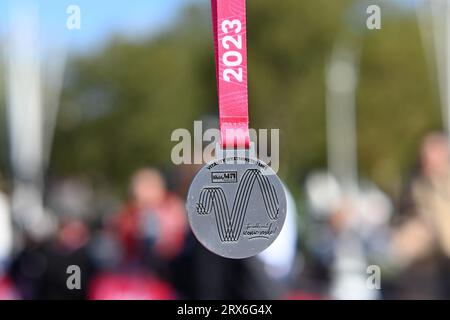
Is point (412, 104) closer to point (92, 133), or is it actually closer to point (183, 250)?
point (92, 133)

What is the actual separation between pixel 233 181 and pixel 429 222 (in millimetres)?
2323

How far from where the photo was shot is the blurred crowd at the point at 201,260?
3424 mm

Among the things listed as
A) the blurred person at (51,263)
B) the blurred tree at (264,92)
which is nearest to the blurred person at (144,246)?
the blurred person at (51,263)

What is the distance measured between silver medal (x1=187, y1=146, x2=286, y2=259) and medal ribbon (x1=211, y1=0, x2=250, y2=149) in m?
0.05

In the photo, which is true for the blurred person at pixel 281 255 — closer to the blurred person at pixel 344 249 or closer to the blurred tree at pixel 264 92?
the blurred person at pixel 344 249

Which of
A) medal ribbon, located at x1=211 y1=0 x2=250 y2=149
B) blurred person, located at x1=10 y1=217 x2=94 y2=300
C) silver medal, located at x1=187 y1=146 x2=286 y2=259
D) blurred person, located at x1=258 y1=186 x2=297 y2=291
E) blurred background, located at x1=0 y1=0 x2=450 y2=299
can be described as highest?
blurred background, located at x1=0 y1=0 x2=450 y2=299

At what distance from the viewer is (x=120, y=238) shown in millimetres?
4723

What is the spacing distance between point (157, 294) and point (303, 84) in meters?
20.6

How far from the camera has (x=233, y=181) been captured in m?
1.36

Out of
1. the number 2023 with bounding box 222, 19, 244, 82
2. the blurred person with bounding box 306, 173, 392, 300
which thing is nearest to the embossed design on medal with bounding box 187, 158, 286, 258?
the number 2023 with bounding box 222, 19, 244, 82

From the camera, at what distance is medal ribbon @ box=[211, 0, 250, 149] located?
1.31 metres

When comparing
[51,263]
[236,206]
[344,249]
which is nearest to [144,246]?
[51,263]

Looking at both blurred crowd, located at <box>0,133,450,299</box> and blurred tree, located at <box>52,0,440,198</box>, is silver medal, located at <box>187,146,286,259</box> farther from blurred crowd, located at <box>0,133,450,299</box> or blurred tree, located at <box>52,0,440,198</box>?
blurred tree, located at <box>52,0,440,198</box>

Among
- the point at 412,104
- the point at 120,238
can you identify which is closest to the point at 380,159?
the point at 412,104
